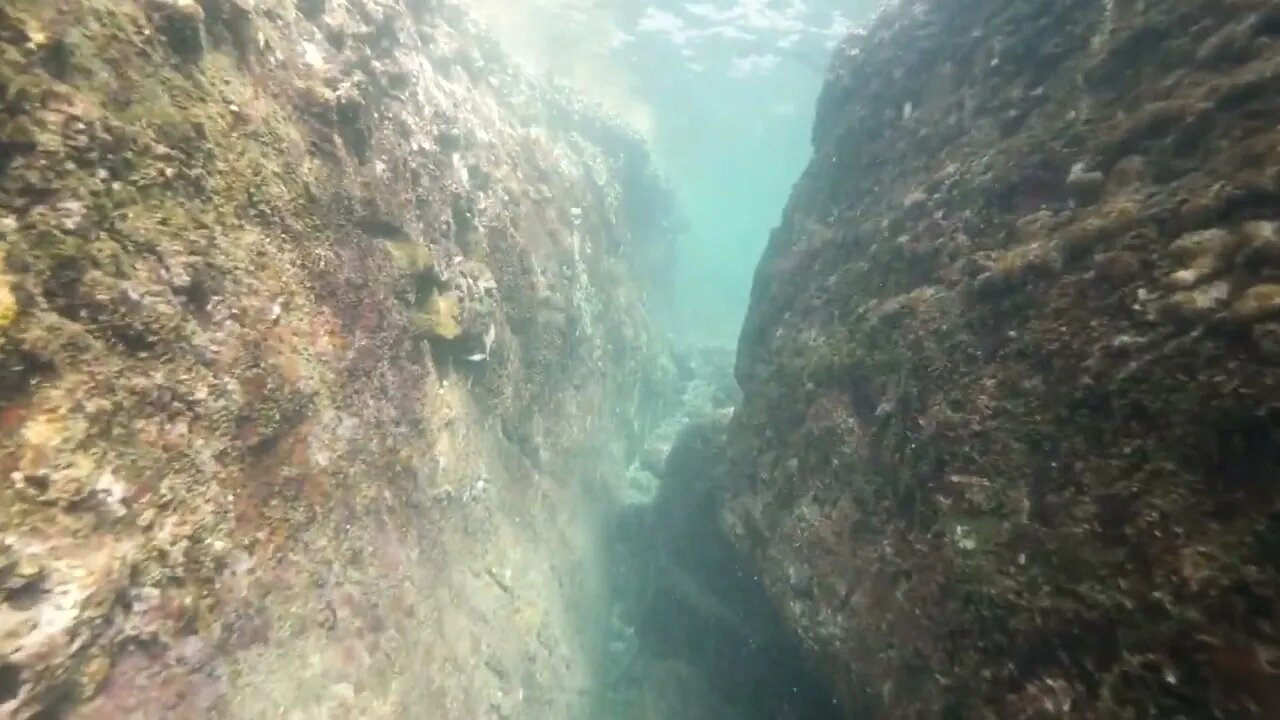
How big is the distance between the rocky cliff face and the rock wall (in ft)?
12.9

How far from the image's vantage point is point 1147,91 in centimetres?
525

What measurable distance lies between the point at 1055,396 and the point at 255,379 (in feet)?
17.9

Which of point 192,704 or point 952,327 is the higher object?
point 952,327

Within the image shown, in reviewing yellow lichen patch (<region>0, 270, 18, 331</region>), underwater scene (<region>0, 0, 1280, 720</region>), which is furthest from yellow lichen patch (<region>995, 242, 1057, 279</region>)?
yellow lichen patch (<region>0, 270, 18, 331</region>)

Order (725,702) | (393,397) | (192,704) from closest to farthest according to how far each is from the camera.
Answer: (192,704) → (393,397) → (725,702)

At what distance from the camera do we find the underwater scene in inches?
130

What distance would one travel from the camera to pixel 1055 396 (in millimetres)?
4262

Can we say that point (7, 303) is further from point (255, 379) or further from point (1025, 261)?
point (1025, 261)

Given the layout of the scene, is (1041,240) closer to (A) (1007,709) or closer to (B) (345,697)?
(A) (1007,709)

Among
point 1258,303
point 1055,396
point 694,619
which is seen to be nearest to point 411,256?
point 1055,396

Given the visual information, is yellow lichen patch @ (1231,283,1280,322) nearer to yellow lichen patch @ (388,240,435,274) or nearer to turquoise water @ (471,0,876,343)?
yellow lichen patch @ (388,240,435,274)

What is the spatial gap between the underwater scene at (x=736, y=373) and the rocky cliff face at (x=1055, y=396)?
0.03m

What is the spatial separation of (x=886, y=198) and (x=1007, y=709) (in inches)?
241

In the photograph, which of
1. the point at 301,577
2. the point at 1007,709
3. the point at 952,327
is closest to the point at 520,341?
the point at 301,577
